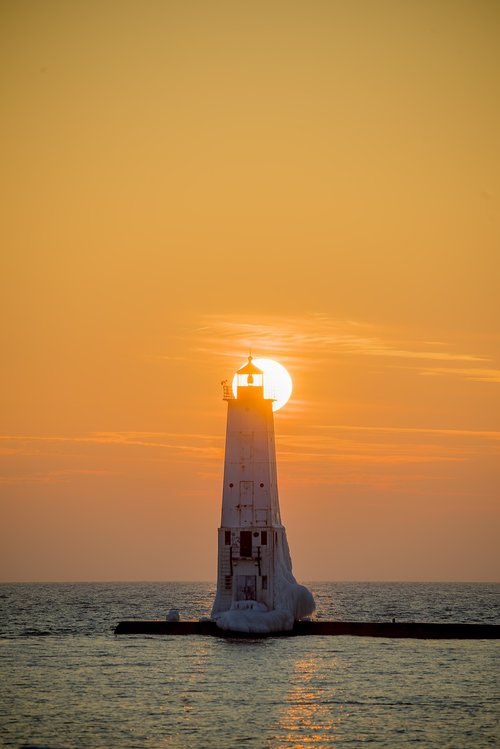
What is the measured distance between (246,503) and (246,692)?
24900 millimetres

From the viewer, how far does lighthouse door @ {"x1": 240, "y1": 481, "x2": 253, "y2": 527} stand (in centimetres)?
8075

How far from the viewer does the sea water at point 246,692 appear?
4675 cm

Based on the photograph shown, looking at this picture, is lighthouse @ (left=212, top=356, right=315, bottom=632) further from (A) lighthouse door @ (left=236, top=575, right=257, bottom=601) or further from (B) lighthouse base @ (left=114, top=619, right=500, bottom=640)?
(B) lighthouse base @ (left=114, top=619, right=500, bottom=640)

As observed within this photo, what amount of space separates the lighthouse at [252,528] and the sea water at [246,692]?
9.61 feet

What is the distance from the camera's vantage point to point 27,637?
291 ft

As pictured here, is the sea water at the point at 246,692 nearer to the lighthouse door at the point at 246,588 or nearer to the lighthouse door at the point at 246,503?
the lighthouse door at the point at 246,588

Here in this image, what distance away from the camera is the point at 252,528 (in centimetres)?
8031

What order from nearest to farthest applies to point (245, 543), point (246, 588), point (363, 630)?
point (246, 588)
point (245, 543)
point (363, 630)

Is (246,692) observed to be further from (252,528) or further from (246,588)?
(252,528)

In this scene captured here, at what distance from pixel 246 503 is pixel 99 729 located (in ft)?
112

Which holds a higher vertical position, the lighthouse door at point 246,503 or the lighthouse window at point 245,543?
the lighthouse door at point 246,503

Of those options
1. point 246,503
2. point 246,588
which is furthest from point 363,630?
point 246,503

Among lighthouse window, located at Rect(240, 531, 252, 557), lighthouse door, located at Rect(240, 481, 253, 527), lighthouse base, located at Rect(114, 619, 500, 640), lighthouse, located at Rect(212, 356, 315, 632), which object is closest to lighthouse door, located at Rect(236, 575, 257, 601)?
lighthouse, located at Rect(212, 356, 315, 632)

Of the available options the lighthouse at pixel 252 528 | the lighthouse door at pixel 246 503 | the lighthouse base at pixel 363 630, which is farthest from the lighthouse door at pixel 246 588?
the lighthouse door at pixel 246 503
